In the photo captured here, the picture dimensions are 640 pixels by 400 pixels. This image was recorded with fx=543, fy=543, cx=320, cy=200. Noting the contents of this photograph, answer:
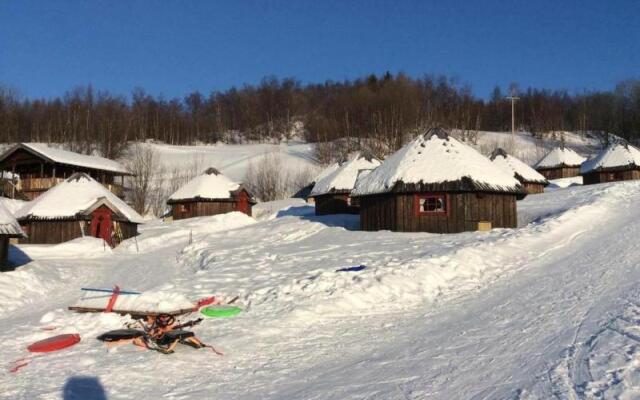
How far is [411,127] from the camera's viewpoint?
70.4 meters

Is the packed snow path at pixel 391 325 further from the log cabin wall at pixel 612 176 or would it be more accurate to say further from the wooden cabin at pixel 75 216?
the log cabin wall at pixel 612 176

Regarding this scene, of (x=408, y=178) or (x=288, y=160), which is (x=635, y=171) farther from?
(x=288, y=160)

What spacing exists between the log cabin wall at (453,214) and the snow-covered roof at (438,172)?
58 cm

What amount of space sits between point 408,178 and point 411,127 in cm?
4533

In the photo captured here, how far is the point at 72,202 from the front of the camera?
34281mm

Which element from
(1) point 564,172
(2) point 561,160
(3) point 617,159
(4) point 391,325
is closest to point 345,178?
(3) point 617,159

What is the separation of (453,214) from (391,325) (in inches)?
617

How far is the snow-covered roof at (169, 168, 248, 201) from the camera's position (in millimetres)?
46103

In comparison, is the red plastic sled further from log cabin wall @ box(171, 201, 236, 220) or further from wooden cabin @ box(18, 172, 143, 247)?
log cabin wall @ box(171, 201, 236, 220)

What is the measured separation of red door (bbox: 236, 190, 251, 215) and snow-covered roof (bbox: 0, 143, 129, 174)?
1332cm

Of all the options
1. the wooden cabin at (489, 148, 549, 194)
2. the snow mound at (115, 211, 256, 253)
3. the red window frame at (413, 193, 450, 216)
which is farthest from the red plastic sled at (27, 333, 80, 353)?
the wooden cabin at (489, 148, 549, 194)

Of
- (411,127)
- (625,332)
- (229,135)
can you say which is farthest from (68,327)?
(229,135)

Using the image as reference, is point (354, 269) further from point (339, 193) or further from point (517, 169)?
point (517, 169)

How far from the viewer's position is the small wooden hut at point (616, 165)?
47.3 meters
